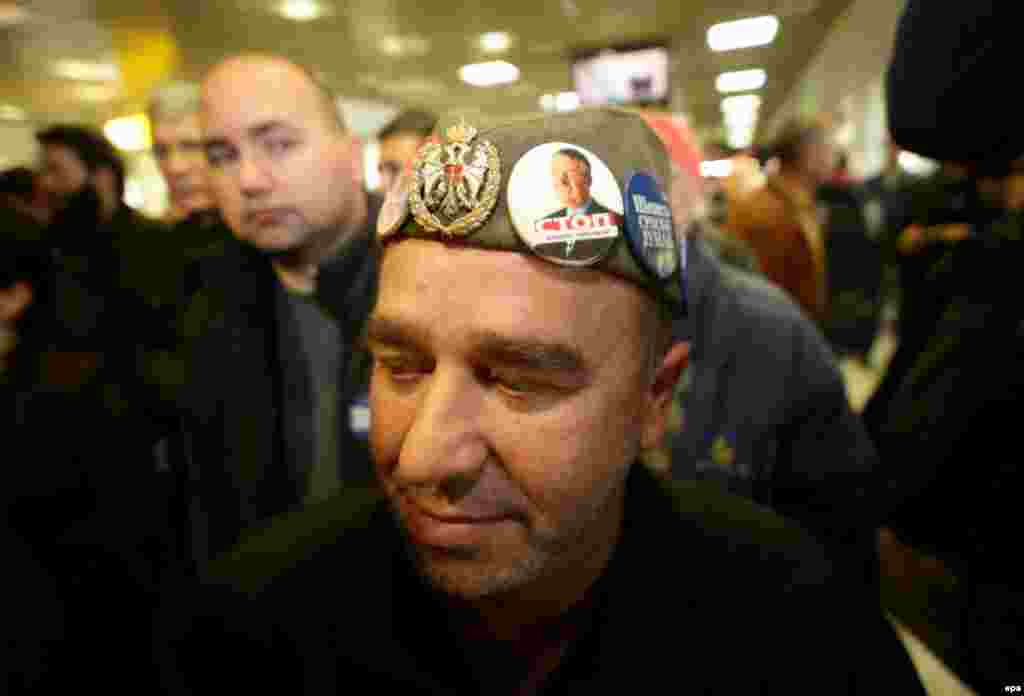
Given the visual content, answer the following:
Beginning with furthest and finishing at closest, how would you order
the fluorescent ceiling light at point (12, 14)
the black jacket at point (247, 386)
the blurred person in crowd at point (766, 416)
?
the fluorescent ceiling light at point (12, 14) → the black jacket at point (247, 386) → the blurred person in crowd at point (766, 416)

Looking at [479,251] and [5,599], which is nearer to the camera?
[479,251]

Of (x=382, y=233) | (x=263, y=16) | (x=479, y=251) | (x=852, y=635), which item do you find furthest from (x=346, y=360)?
(x=263, y=16)

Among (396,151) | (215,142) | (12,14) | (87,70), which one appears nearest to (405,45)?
(215,142)

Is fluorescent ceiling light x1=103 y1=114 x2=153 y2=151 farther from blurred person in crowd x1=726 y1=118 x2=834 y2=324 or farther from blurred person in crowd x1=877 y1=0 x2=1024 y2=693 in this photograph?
blurred person in crowd x1=877 y1=0 x2=1024 y2=693

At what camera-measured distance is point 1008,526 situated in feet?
3.89

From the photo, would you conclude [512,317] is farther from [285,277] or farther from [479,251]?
[285,277]

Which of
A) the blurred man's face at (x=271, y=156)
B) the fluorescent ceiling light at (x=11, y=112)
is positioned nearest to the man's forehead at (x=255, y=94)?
the blurred man's face at (x=271, y=156)

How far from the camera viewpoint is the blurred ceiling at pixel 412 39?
1103mm

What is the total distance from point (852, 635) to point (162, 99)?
10.3 ft

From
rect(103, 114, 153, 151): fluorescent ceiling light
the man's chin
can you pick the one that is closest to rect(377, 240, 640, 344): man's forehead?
the man's chin

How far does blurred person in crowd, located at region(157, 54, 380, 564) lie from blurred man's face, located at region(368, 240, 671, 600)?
93 centimetres

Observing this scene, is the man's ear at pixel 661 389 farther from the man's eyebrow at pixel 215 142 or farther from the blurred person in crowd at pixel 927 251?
the man's eyebrow at pixel 215 142

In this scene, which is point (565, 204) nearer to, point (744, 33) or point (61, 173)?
point (744, 33)

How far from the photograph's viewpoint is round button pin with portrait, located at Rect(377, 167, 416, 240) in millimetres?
875
